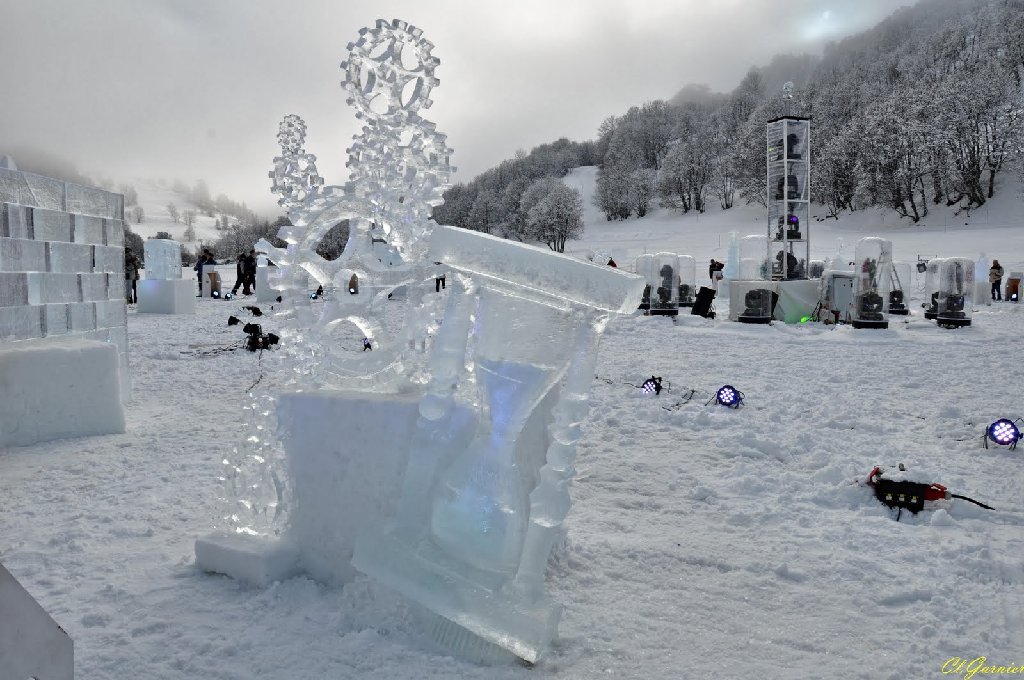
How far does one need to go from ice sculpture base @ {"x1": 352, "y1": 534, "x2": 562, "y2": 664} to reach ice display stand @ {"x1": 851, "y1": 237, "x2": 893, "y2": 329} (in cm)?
1214

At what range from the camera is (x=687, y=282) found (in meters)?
19.0

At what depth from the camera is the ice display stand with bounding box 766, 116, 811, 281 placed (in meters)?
15.8

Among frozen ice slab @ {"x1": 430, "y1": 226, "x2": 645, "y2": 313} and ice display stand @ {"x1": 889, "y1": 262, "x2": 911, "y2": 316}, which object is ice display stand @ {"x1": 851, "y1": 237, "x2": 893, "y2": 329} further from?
frozen ice slab @ {"x1": 430, "y1": 226, "x2": 645, "y2": 313}

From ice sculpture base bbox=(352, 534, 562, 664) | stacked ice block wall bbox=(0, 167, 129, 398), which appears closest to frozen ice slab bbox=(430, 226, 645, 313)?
ice sculpture base bbox=(352, 534, 562, 664)

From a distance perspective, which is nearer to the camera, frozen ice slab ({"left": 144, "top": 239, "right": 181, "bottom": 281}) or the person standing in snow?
frozen ice slab ({"left": 144, "top": 239, "right": 181, "bottom": 281})

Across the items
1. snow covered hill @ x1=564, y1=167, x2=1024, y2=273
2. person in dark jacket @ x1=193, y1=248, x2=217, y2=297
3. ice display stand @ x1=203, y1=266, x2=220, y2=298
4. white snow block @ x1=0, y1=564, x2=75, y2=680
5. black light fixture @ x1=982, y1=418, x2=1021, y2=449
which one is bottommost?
black light fixture @ x1=982, y1=418, x2=1021, y2=449

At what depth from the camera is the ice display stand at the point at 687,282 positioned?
1816 centimetres

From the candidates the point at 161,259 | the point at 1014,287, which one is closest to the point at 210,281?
the point at 161,259

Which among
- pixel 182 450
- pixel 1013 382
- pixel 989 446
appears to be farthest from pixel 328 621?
pixel 1013 382

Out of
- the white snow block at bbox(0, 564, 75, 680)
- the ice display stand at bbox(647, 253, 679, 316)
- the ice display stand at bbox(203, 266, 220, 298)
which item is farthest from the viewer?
the ice display stand at bbox(203, 266, 220, 298)

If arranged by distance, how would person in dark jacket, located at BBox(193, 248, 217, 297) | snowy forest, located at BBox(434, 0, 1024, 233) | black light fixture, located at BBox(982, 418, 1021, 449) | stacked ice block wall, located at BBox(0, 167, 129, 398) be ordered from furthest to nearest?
snowy forest, located at BBox(434, 0, 1024, 233) < person in dark jacket, located at BBox(193, 248, 217, 297) < stacked ice block wall, located at BBox(0, 167, 129, 398) < black light fixture, located at BBox(982, 418, 1021, 449)

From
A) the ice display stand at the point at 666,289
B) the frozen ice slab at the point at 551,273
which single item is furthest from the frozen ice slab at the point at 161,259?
the frozen ice slab at the point at 551,273

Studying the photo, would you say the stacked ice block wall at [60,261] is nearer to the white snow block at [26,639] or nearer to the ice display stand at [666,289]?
the white snow block at [26,639]

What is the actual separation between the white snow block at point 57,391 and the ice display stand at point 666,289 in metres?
11.7
